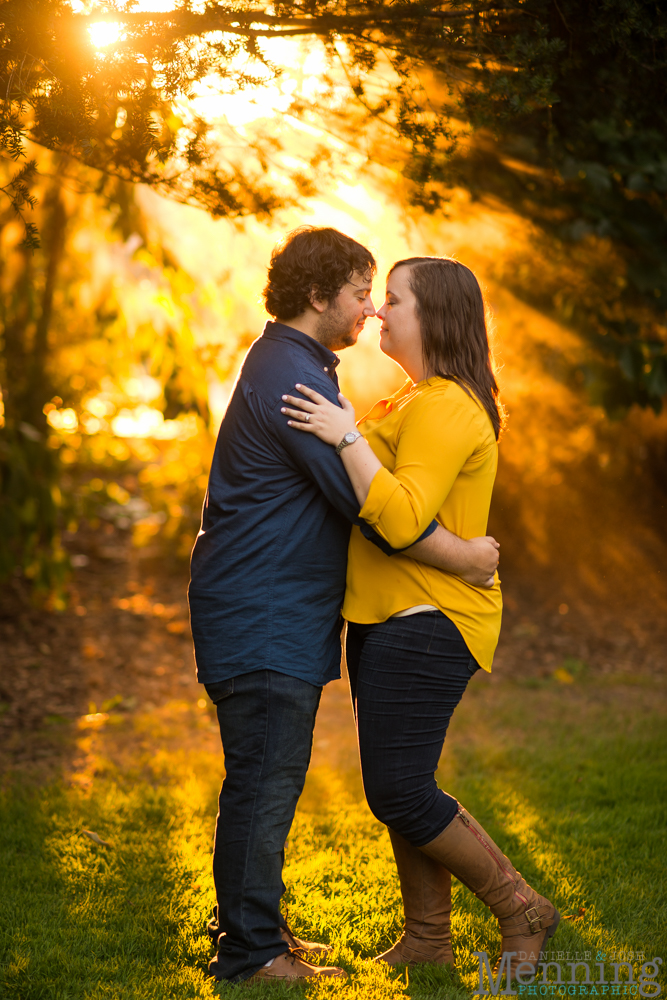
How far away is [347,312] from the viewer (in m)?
2.42

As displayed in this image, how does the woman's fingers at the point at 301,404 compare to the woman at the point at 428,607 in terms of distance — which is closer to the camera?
the woman's fingers at the point at 301,404

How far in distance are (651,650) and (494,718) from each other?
190 centimetres

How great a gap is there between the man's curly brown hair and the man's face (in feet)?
0.07

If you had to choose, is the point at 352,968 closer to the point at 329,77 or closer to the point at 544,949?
the point at 544,949

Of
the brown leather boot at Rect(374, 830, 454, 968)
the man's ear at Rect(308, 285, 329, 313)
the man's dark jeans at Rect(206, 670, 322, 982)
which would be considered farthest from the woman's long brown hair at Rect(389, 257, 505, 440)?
the brown leather boot at Rect(374, 830, 454, 968)

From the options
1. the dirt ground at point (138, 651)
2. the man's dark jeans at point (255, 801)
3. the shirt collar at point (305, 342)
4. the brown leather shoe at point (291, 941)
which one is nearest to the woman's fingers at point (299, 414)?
the shirt collar at point (305, 342)

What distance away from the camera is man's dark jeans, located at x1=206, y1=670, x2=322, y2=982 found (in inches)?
93.0

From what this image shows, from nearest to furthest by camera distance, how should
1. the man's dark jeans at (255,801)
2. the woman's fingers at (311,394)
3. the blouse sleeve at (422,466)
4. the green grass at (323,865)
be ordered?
the blouse sleeve at (422,466)
the woman's fingers at (311,394)
the man's dark jeans at (255,801)
the green grass at (323,865)

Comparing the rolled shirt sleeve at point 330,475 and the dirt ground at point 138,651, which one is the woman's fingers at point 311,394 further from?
the dirt ground at point 138,651

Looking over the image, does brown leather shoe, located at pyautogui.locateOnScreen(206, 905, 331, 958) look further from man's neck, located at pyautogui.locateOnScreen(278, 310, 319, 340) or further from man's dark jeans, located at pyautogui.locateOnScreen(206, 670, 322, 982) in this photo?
man's neck, located at pyautogui.locateOnScreen(278, 310, 319, 340)

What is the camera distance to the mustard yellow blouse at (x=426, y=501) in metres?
2.17

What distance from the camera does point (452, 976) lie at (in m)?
2.49

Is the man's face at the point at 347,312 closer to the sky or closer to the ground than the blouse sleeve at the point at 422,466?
closer to the sky

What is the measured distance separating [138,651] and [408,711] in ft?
13.0
